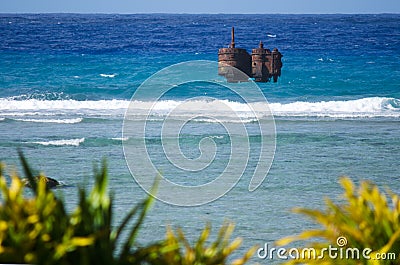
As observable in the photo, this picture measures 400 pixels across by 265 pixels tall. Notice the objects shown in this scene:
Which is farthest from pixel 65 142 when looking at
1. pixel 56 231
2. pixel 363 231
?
pixel 56 231

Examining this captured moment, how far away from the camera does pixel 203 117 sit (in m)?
24.4

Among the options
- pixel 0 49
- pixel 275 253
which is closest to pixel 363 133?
pixel 275 253

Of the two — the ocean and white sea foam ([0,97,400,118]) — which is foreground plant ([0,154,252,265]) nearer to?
the ocean

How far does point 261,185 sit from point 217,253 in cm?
1046

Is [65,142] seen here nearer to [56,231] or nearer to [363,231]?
[363,231]

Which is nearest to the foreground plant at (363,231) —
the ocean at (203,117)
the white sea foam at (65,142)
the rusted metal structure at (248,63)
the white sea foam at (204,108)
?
the ocean at (203,117)

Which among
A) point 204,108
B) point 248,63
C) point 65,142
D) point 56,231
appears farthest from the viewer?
point 204,108

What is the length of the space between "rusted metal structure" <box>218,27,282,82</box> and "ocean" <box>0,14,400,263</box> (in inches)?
18.5

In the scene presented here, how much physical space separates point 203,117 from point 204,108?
4.60 metres

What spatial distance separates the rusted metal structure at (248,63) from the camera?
7559 millimetres

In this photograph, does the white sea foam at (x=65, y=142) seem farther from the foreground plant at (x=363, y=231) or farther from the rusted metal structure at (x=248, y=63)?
the foreground plant at (x=363, y=231)

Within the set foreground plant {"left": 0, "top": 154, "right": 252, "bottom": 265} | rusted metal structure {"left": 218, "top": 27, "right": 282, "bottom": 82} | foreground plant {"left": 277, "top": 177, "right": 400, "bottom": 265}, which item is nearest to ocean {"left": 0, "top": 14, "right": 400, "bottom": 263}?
foreground plant {"left": 0, "top": 154, "right": 252, "bottom": 265}

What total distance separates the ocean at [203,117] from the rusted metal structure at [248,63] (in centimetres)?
47

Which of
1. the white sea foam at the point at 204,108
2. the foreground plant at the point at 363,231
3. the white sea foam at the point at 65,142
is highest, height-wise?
the white sea foam at the point at 204,108
